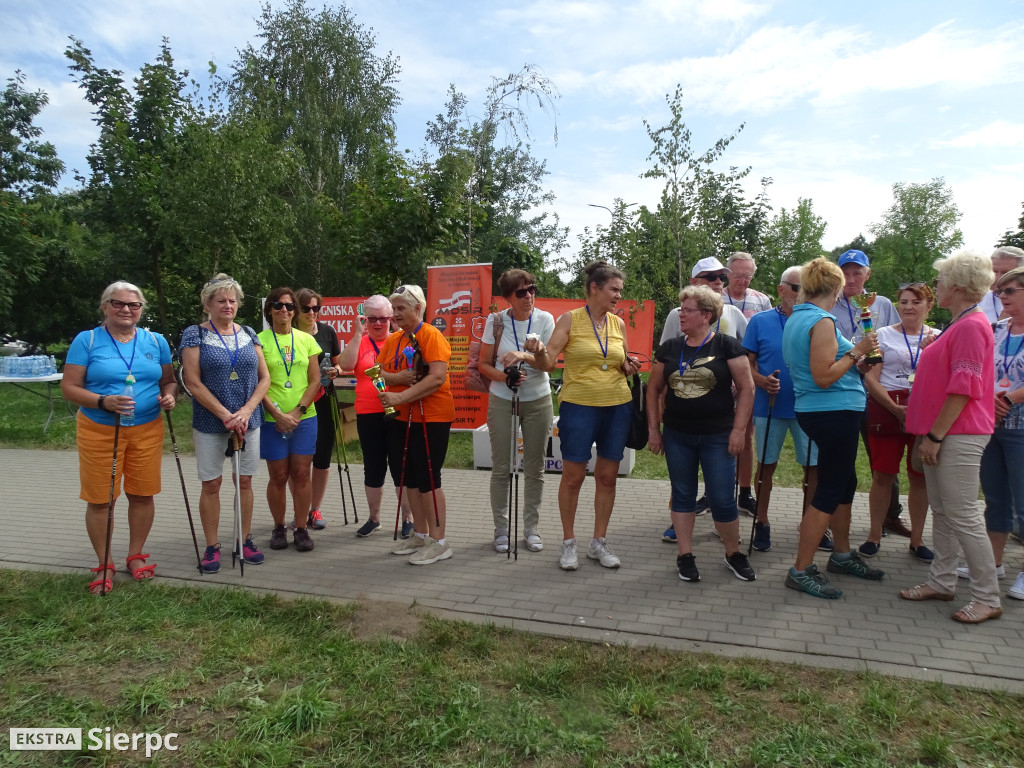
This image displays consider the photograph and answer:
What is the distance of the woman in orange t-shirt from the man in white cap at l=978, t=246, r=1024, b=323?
12.5ft

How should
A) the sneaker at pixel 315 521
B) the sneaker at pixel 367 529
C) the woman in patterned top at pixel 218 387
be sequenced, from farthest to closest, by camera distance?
the sneaker at pixel 315 521, the sneaker at pixel 367 529, the woman in patterned top at pixel 218 387

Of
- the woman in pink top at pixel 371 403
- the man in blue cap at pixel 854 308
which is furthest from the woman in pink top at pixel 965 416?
the woman in pink top at pixel 371 403

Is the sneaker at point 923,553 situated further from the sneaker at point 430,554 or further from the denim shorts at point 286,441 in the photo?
the denim shorts at point 286,441

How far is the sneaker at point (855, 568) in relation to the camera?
174 inches

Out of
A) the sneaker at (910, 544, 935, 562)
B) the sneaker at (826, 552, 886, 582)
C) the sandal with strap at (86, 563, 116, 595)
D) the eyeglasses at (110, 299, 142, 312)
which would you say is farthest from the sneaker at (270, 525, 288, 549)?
the sneaker at (910, 544, 935, 562)

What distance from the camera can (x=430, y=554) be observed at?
15.9ft

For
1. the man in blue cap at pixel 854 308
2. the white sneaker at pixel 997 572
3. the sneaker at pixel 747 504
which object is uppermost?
the man in blue cap at pixel 854 308

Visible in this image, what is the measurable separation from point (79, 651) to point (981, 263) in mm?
5258

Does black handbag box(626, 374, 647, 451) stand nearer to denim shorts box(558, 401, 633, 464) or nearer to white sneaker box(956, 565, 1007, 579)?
denim shorts box(558, 401, 633, 464)

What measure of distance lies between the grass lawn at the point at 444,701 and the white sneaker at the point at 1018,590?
4.52 ft

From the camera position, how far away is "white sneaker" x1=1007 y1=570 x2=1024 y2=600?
4027 mm

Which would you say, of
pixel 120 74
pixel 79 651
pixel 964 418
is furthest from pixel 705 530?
pixel 120 74

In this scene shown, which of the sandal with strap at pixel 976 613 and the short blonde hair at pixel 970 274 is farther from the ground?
the short blonde hair at pixel 970 274

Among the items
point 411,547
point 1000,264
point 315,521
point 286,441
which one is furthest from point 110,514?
point 1000,264
